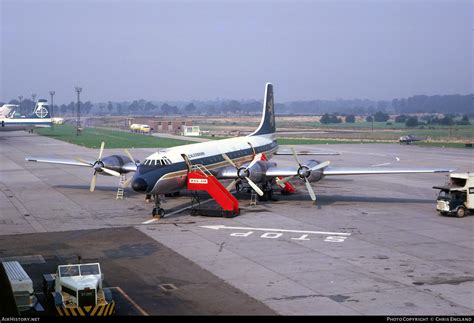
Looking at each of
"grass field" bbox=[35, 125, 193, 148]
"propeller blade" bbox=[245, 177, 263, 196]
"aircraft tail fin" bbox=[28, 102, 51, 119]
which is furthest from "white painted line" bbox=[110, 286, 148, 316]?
"aircraft tail fin" bbox=[28, 102, 51, 119]

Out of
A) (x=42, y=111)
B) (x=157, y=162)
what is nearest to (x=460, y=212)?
(x=157, y=162)

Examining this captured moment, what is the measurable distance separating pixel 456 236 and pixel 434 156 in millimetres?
48265

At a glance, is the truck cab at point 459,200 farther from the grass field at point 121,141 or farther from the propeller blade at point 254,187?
the grass field at point 121,141

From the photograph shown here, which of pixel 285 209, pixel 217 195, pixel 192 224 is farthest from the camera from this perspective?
pixel 285 209

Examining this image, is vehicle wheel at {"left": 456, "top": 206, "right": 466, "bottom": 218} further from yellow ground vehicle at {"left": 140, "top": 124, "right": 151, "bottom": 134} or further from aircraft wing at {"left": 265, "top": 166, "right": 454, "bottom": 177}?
yellow ground vehicle at {"left": 140, "top": 124, "right": 151, "bottom": 134}

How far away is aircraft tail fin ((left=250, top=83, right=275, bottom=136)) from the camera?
5353cm

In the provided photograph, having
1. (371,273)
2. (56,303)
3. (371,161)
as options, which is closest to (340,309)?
(371,273)

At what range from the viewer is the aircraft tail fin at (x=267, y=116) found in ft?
176

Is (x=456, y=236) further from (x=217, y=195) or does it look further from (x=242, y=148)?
(x=242, y=148)

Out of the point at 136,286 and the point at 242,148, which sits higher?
the point at 242,148

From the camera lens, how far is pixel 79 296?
18.0 meters

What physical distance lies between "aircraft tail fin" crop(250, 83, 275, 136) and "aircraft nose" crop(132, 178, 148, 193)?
20.5m

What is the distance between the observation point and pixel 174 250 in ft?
88.4

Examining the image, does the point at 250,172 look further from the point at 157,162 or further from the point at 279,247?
the point at 279,247
